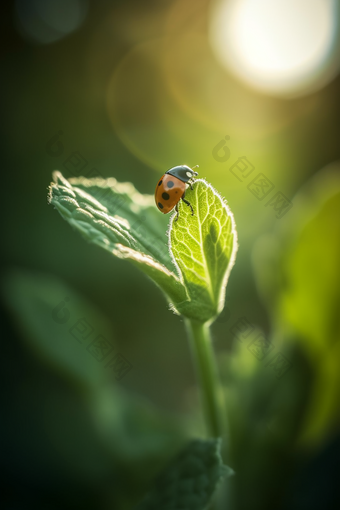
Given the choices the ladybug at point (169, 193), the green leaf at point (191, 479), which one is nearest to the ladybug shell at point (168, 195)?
the ladybug at point (169, 193)

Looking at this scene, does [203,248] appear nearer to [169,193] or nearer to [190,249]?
[190,249]

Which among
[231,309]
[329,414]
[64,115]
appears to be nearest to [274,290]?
[329,414]

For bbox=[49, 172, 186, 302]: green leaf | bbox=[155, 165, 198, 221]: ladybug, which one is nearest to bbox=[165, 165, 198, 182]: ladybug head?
bbox=[155, 165, 198, 221]: ladybug

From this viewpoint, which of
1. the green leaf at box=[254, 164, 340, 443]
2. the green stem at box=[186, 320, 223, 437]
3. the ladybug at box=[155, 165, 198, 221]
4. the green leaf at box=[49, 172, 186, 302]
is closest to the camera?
the green leaf at box=[49, 172, 186, 302]

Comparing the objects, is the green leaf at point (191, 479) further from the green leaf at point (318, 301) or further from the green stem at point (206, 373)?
the green leaf at point (318, 301)

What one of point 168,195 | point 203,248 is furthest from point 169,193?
point 203,248

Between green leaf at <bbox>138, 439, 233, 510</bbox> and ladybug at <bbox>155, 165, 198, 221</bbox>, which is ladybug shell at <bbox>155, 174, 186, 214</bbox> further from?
green leaf at <bbox>138, 439, 233, 510</bbox>
